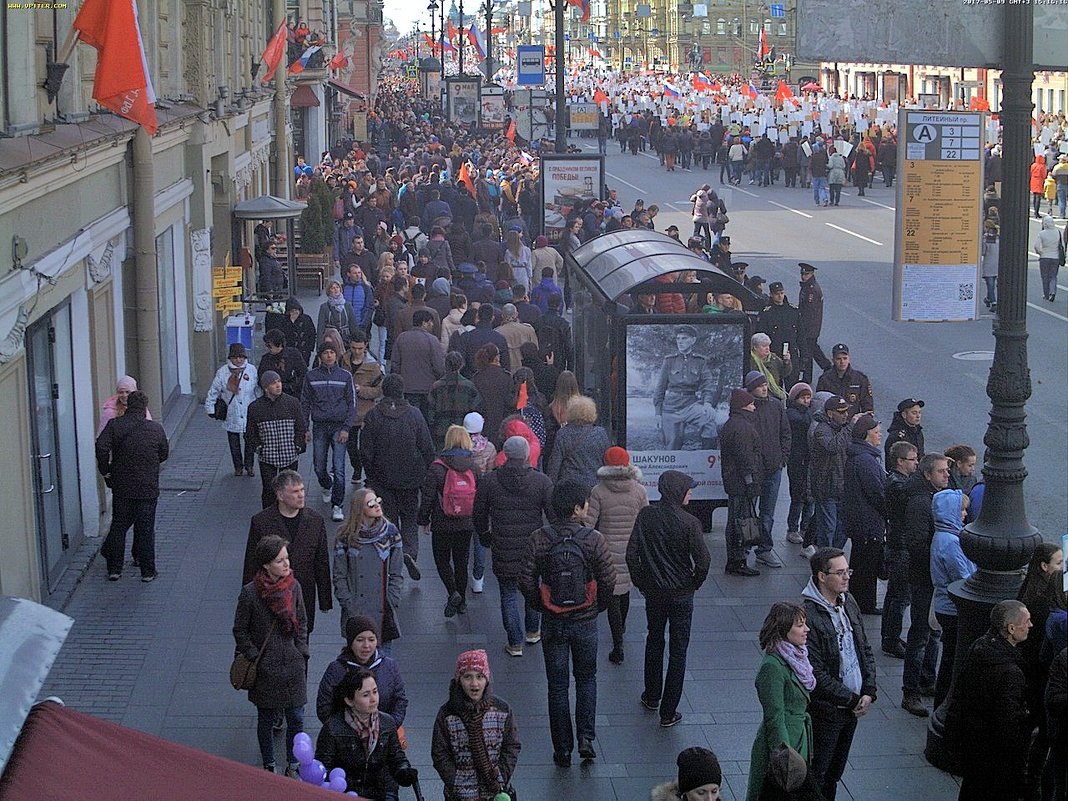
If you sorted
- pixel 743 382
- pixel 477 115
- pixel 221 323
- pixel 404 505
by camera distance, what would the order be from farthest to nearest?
pixel 477 115 < pixel 221 323 < pixel 743 382 < pixel 404 505

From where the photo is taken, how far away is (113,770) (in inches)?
117

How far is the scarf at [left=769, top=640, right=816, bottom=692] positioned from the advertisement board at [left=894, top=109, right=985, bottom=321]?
212 cm

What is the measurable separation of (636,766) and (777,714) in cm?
178

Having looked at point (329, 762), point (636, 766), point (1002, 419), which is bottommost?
point (636, 766)

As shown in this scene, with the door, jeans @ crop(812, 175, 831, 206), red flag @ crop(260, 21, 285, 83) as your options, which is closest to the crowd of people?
the door

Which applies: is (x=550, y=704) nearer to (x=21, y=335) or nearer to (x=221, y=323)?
(x=21, y=335)

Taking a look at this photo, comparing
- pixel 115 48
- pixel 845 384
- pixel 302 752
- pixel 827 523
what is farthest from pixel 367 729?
pixel 845 384

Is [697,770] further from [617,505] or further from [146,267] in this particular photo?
[146,267]

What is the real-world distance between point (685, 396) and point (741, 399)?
1.29 meters

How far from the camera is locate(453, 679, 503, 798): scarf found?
6934mm

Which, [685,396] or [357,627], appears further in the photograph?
[685,396]

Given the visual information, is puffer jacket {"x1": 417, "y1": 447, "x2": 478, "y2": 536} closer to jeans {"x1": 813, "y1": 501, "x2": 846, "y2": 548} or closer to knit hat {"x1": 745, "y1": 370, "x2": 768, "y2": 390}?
knit hat {"x1": 745, "y1": 370, "x2": 768, "y2": 390}

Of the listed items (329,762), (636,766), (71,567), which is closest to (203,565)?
(71,567)

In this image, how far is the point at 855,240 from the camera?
36.0 meters
